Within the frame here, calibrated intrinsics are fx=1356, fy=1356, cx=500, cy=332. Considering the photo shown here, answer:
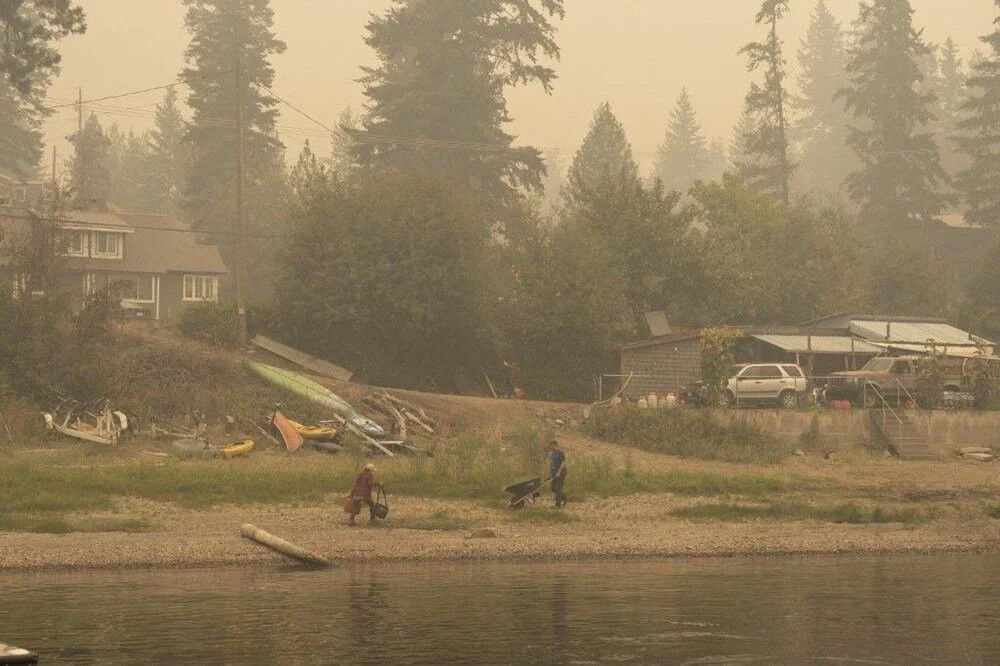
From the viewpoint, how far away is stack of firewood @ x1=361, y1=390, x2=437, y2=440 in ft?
160

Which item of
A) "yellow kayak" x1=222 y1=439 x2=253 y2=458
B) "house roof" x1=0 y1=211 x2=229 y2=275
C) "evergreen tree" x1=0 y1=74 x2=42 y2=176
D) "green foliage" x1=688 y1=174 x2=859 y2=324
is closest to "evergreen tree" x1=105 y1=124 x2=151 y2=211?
"evergreen tree" x1=0 y1=74 x2=42 y2=176

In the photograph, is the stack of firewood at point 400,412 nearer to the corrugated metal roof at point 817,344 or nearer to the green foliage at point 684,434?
the green foliage at point 684,434

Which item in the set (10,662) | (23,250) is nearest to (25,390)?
(23,250)

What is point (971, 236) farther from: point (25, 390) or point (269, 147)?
point (25, 390)

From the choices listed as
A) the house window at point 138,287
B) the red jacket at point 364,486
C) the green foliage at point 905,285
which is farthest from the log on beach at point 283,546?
the green foliage at point 905,285

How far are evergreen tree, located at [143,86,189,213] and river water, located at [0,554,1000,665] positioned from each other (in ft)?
392

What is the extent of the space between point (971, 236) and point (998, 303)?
92.3ft

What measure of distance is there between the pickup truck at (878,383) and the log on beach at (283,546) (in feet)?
96.9

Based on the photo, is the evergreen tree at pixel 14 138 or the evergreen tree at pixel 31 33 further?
the evergreen tree at pixel 14 138

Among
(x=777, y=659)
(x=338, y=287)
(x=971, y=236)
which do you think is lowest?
(x=777, y=659)

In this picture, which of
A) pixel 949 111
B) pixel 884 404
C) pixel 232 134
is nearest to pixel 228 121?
pixel 232 134

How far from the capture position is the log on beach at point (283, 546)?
3062 centimetres

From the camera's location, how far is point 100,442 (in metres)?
43.1

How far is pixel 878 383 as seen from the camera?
5441 cm
